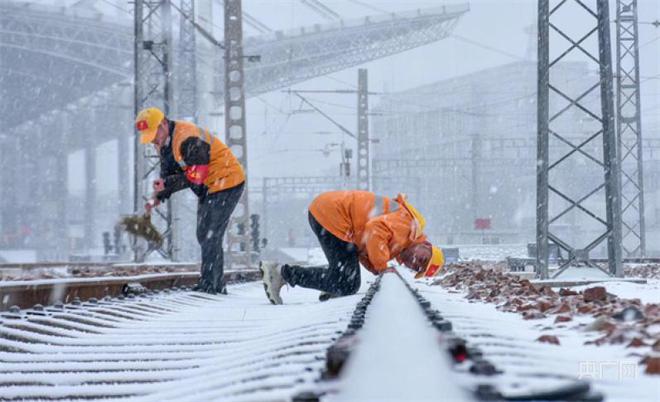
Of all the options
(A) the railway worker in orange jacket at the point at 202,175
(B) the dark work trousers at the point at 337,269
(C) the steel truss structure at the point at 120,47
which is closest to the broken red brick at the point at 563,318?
(B) the dark work trousers at the point at 337,269

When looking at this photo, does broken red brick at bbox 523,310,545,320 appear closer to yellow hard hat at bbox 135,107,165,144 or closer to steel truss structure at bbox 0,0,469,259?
yellow hard hat at bbox 135,107,165,144

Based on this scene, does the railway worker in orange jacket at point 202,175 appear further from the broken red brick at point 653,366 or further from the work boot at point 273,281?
the broken red brick at point 653,366

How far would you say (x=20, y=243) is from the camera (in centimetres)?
5056

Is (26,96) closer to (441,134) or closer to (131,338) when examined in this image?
(441,134)

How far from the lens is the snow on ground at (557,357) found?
200 cm

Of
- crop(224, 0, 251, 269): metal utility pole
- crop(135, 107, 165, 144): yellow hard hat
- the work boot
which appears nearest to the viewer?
the work boot

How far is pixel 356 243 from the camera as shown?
647 cm

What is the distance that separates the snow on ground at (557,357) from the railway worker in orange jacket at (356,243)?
1.82 meters

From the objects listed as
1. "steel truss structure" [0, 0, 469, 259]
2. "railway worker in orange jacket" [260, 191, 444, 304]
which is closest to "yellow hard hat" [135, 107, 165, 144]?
"railway worker in orange jacket" [260, 191, 444, 304]

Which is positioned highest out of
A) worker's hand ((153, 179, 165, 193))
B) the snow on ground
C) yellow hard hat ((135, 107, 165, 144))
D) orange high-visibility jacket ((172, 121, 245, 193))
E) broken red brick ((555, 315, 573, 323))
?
yellow hard hat ((135, 107, 165, 144))

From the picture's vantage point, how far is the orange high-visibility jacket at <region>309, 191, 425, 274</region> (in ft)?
18.7

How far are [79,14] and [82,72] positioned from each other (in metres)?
7.60

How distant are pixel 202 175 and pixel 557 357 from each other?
5.01m

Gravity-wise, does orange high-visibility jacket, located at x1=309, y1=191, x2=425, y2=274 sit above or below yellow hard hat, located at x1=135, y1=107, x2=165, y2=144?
below
